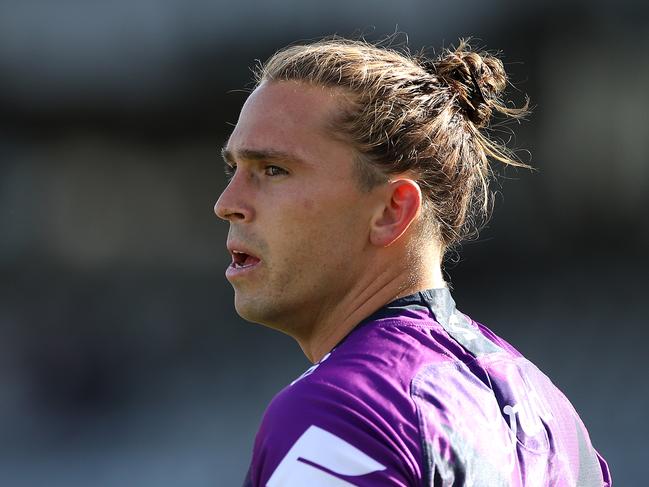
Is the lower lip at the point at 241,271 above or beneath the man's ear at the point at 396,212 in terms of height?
beneath

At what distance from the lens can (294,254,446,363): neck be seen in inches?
74.5

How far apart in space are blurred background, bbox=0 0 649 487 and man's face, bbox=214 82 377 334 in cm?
388

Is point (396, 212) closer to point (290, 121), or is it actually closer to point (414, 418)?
point (290, 121)

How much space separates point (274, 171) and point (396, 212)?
248mm

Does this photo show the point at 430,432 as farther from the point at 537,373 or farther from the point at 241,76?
the point at 241,76

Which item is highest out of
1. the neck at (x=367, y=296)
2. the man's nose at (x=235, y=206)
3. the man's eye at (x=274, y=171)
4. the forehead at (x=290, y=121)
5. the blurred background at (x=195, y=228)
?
the forehead at (x=290, y=121)

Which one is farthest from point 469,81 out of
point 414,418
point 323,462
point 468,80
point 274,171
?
point 323,462

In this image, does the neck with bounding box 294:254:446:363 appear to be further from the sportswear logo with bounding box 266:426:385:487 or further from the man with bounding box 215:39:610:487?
the sportswear logo with bounding box 266:426:385:487

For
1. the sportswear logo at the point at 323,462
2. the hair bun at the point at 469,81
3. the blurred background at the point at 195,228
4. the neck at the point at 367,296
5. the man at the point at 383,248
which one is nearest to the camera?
the sportswear logo at the point at 323,462

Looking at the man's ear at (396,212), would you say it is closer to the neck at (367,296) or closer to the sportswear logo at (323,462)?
the neck at (367,296)

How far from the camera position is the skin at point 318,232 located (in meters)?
1.92

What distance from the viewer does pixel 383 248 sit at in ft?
6.37

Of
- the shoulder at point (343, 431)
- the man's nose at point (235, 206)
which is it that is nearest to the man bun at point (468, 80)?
the man's nose at point (235, 206)

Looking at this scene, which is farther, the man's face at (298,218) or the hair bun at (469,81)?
the hair bun at (469,81)
